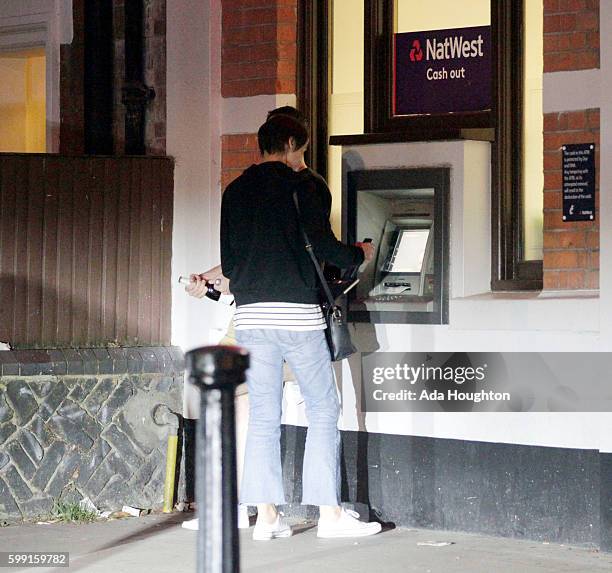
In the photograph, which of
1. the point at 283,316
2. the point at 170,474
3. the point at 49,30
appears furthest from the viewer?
the point at 49,30

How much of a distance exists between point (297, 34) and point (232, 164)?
0.86m

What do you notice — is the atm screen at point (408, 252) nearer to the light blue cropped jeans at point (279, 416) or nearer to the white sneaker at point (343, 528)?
the light blue cropped jeans at point (279, 416)

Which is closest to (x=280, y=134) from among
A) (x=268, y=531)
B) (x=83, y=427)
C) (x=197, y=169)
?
(x=197, y=169)

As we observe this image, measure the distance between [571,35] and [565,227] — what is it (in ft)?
3.14

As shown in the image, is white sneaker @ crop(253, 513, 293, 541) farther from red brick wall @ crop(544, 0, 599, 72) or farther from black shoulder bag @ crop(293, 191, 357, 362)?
red brick wall @ crop(544, 0, 599, 72)

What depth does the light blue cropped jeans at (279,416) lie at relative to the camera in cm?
674

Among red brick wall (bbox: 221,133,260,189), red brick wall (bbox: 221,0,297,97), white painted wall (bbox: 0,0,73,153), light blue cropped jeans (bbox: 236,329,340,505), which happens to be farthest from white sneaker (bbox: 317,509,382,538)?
white painted wall (bbox: 0,0,73,153)

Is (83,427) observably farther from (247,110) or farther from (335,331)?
(247,110)

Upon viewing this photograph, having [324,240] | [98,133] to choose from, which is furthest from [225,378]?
[98,133]

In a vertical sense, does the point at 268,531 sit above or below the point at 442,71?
below

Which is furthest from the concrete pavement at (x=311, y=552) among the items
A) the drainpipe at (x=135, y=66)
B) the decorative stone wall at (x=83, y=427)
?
the drainpipe at (x=135, y=66)

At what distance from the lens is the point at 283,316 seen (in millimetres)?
6680

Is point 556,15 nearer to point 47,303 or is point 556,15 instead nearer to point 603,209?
point 603,209

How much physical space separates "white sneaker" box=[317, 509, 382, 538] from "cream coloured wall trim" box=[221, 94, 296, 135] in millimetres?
2431
